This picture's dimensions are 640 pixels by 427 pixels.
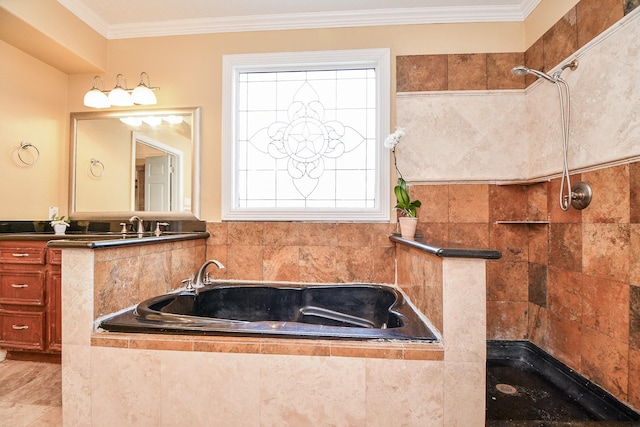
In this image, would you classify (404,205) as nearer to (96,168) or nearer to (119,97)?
(119,97)

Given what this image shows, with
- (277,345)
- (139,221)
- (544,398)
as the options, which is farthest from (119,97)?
(544,398)

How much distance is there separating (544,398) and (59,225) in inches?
135

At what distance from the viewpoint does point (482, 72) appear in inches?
87.8

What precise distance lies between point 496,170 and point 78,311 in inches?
102

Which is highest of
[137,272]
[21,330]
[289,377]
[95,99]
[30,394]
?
[95,99]

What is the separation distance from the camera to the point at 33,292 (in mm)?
2029

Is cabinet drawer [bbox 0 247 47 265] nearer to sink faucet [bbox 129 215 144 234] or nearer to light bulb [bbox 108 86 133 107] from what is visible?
sink faucet [bbox 129 215 144 234]

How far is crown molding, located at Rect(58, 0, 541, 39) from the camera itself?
223cm

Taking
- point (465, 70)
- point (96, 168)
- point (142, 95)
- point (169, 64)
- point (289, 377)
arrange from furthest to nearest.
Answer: point (96, 168), point (169, 64), point (142, 95), point (465, 70), point (289, 377)

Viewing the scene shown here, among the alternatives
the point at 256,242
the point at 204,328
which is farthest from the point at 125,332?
the point at 256,242

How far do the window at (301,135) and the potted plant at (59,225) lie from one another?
126 centimetres

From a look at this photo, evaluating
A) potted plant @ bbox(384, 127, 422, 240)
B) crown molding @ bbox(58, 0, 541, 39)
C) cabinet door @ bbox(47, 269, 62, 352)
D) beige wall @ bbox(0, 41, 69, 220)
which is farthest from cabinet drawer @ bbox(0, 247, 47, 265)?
potted plant @ bbox(384, 127, 422, 240)

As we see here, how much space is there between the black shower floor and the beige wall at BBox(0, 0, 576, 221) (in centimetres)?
194

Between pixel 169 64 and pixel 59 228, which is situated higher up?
pixel 169 64
